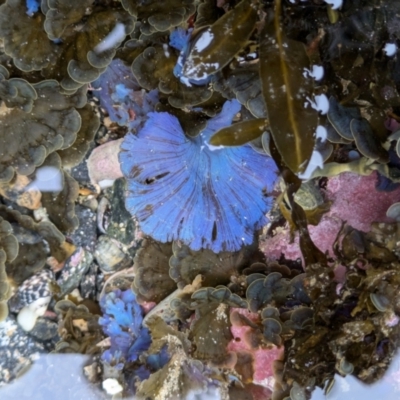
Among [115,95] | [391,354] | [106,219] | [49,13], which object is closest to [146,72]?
[115,95]

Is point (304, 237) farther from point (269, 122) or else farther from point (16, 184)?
point (16, 184)

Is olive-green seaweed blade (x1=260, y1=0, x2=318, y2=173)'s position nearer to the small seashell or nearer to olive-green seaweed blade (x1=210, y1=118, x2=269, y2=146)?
olive-green seaweed blade (x1=210, y1=118, x2=269, y2=146)

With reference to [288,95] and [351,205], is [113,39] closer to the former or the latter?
[288,95]

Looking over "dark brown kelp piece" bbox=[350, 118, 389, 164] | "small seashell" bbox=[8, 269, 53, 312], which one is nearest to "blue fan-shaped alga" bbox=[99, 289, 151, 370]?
"small seashell" bbox=[8, 269, 53, 312]

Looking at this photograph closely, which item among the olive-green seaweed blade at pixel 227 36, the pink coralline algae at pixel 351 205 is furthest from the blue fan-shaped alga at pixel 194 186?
the olive-green seaweed blade at pixel 227 36

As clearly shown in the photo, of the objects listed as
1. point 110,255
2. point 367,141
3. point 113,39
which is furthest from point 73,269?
point 367,141
